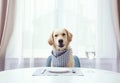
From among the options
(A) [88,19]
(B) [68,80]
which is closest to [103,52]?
(A) [88,19]

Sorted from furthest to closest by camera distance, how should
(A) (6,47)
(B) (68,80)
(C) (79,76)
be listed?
(A) (6,47) → (C) (79,76) → (B) (68,80)

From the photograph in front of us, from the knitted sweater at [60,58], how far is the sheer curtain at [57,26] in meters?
0.69

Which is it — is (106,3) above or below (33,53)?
above

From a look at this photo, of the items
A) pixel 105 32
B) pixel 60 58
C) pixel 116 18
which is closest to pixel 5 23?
pixel 60 58

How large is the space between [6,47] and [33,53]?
36cm

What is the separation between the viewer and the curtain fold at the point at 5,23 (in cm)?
263

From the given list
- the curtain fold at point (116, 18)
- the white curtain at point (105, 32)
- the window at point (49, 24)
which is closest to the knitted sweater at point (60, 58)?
the window at point (49, 24)

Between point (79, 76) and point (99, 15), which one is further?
point (99, 15)

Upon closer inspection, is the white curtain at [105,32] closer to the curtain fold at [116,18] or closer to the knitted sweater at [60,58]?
the curtain fold at [116,18]

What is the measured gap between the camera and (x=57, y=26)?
270 cm

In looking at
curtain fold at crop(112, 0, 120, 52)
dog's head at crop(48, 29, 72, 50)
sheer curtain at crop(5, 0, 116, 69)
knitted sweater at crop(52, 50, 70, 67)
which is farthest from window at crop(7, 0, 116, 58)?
knitted sweater at crop(52, 50, 70, 67)

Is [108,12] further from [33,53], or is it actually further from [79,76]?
[79,76]

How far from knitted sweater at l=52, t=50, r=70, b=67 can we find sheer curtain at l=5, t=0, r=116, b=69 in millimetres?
690

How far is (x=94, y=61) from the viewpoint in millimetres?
2709
